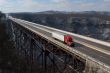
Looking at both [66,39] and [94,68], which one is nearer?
[94,68]

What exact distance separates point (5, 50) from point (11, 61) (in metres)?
5.29

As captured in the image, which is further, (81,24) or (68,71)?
(81,24)

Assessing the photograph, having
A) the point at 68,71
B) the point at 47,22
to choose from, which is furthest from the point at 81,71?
the point at 47,22

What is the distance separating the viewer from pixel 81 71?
87.2 ft

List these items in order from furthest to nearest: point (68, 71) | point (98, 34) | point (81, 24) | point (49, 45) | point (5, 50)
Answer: point (81, 24), point (98, 34), point (5, 50), point (49, 45), point (68, 71)

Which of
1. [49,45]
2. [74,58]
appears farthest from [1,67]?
[74,58]

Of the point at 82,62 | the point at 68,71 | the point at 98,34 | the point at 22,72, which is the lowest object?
the point at 98,34

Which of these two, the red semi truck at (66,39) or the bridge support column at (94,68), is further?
the red semi truck at (66,39)

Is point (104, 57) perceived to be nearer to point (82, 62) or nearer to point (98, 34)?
point (82, 62)

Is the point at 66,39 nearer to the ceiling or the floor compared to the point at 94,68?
nearer to the ceiling

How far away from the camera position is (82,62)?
1057 inches

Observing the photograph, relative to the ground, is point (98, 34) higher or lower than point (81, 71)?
lower

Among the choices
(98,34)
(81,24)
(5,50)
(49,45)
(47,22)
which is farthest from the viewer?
(47,22)

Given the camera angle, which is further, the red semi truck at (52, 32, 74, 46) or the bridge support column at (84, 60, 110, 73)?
the red semi truck at (52, 32, 74, 46)
